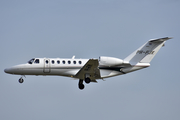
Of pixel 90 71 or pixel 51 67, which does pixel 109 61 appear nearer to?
pixel 90 71

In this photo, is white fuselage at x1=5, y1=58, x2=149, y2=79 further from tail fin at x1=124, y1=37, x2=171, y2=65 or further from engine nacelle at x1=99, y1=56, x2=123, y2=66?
tail fin at x1=124, y1=37, x2=171, y2=65

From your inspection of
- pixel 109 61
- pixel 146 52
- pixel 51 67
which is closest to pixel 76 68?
pixel 51 67

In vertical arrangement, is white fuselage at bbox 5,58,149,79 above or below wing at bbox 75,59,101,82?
above

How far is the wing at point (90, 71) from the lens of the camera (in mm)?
25312

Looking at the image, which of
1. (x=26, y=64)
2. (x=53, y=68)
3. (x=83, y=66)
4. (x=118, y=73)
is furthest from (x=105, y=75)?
(x=26, y=64)

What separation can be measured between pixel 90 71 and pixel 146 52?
7.03 meters

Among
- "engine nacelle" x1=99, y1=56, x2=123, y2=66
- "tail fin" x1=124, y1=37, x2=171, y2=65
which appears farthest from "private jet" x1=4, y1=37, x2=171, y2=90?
"tail fin" x1=124, y1=37, x2=171, y2=65

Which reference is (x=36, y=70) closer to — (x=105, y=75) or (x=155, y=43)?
(x=105, y=75)

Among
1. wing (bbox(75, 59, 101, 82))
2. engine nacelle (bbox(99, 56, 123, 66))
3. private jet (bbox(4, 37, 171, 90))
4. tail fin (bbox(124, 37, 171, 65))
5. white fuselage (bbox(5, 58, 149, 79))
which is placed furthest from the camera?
tail fin (bbox(124, 37, 171, 65))

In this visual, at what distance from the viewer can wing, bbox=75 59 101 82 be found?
83.0 ft

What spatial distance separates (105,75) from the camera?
1103 inches

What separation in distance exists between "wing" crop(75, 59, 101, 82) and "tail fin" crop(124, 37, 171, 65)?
4.46 metres

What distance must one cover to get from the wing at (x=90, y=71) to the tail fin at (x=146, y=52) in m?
4.46

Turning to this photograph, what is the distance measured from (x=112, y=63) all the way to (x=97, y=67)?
1831 millimetres
